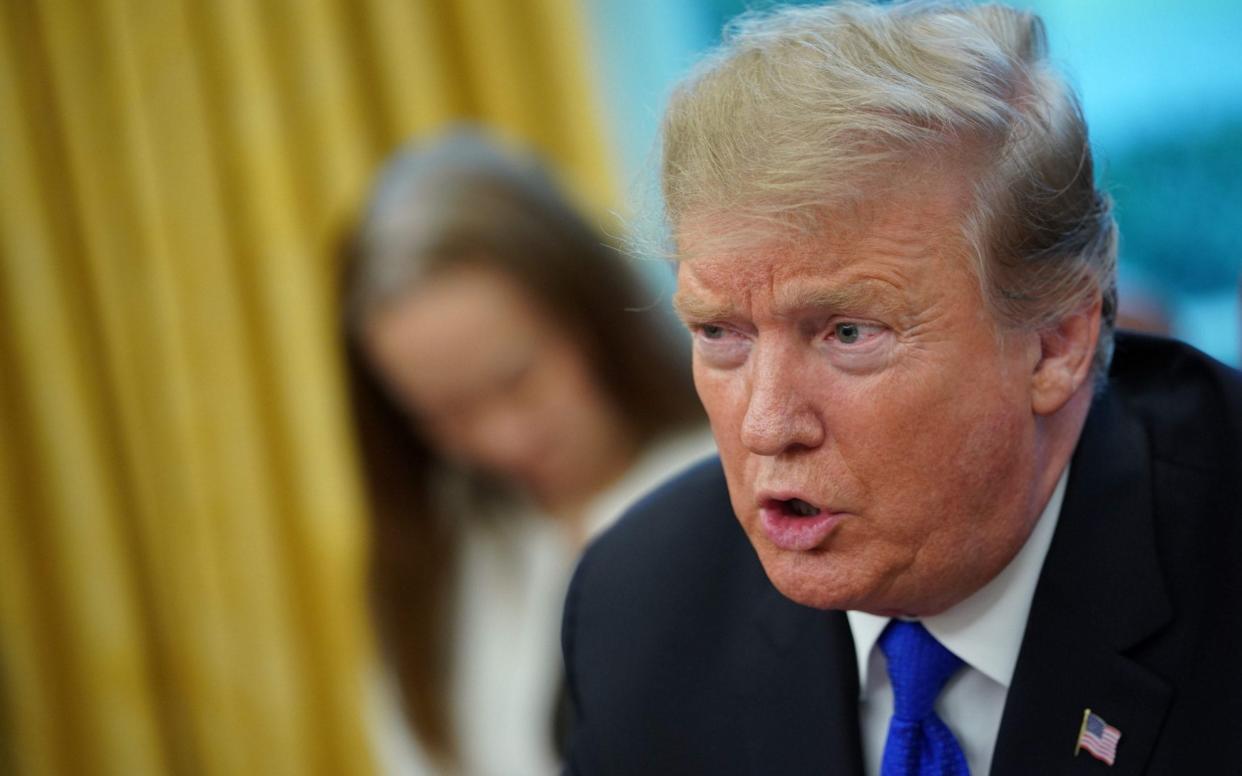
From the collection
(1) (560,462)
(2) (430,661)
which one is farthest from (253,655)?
(1) (560,462)

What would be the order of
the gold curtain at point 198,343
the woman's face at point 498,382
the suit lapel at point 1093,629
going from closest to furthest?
1. the suit lapel at point 1093,629
2. the woman's face at point 498,382
3. the gold curtain at point 198,343

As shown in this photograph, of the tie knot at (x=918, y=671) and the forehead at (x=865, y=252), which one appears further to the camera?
the tie knot at (x=918, y=671)

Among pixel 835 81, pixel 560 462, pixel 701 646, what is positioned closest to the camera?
pixel 835 81

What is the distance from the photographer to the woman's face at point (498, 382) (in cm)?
266

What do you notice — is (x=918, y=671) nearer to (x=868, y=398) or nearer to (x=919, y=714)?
(x=919, y=714)

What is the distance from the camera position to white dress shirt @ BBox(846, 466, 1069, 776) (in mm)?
1416

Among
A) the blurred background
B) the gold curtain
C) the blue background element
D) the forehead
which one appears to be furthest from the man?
the gold curtain

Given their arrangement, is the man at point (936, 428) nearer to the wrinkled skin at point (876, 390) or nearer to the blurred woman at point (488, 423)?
the wrinkled skin at point (876, 390)

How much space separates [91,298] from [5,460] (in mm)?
494

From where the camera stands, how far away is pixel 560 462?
2750 millimetres

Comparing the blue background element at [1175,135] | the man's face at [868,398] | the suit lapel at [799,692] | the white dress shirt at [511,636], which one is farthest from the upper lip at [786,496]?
the blue background element at [1175,135]

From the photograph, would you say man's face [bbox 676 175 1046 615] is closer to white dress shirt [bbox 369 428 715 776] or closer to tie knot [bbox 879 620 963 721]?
tie knot [bbox 879 620 963 721]

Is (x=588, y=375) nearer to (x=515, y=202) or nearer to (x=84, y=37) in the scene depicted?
(x=515, y=202)

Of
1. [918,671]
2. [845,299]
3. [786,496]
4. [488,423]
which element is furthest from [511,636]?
[845,299]
